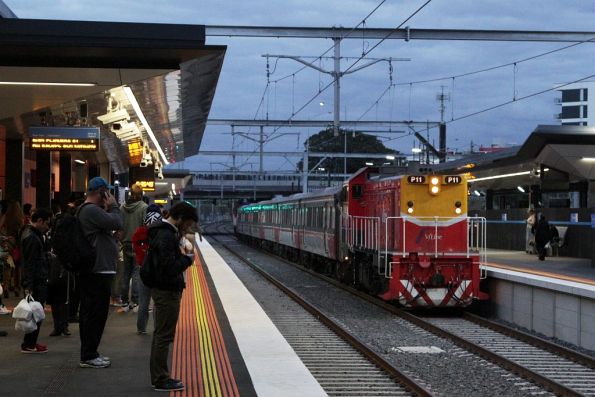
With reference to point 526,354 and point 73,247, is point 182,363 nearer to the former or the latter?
point 73,247

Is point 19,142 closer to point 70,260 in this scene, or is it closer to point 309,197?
point 309,197

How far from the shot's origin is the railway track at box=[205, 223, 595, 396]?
1053 cm

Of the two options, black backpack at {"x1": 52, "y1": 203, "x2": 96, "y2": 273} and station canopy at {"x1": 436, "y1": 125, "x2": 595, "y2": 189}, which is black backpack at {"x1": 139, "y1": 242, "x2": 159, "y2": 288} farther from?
station canopy at {"x1": 436, "y1": 125, "x2": 595, "y2": 189}

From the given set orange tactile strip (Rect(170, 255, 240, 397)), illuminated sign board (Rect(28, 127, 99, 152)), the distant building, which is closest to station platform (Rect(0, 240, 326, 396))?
orange tactile strip (Rect(170, 255, 240, 397))

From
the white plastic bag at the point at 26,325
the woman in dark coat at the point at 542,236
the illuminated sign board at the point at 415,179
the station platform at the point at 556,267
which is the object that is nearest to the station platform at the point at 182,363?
the white plastic bag at the point at 26,325

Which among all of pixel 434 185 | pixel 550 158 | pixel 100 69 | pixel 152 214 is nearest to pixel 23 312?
pixel 152 214

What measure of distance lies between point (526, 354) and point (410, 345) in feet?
5.41

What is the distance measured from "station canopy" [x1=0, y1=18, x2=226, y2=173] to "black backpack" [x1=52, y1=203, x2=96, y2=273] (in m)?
4.02

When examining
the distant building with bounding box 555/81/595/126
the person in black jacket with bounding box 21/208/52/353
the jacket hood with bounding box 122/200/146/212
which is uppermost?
the distant building with bounding box 555/81/595/126

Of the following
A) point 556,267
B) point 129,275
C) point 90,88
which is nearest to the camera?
point 129,275

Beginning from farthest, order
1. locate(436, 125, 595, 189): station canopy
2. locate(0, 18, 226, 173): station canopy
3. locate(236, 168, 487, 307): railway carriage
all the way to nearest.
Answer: locate(436, 125, 595, 189): station canopy
locate(236, 168, 487, 307): railway carriage
locate(0, 18, 226, 173): station canopy

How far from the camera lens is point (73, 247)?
29.7 feet

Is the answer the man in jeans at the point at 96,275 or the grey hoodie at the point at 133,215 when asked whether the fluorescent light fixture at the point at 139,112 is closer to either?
the grey hoodie at the point at 133,215

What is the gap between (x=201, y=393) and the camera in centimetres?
799
